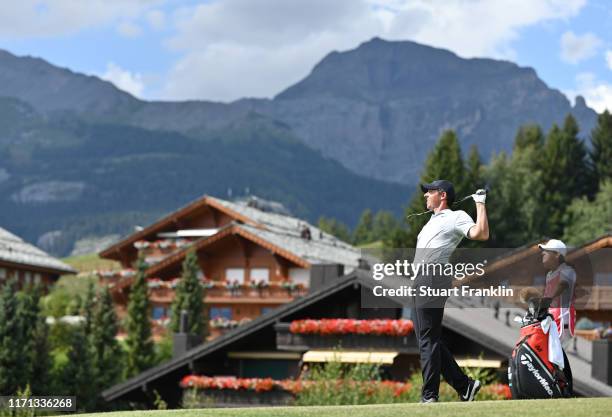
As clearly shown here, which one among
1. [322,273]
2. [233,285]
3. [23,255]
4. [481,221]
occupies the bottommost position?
[481,221]

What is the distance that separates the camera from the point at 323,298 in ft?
117

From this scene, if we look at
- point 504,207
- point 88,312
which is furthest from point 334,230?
point 88,312

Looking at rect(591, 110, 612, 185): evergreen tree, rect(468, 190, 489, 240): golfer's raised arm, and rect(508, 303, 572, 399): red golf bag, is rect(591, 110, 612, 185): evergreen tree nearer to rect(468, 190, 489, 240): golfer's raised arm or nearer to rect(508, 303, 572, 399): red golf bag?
rect(508, 303, 572, 399): red golf bag

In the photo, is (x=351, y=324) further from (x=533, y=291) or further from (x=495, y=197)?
(x=495, y=197)

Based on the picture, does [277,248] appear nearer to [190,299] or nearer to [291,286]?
[291,286]

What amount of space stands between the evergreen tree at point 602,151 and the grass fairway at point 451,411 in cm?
9962

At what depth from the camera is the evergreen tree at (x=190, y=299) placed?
180 ft

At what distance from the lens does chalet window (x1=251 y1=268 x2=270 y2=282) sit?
6400 centimetres

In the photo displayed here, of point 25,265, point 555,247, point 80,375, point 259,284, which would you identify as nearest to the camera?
point 555,247

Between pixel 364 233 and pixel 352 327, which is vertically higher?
pixel 364 233

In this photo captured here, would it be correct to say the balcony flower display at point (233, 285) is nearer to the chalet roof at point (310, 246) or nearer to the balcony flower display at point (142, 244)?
the chalet roof at point (310, 246)

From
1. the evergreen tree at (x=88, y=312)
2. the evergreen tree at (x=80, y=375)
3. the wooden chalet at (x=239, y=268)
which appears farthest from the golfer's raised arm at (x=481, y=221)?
the wooden chalet at (x=239, y=268)

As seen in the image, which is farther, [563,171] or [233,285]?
[563,171]

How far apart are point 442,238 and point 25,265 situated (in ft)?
222
